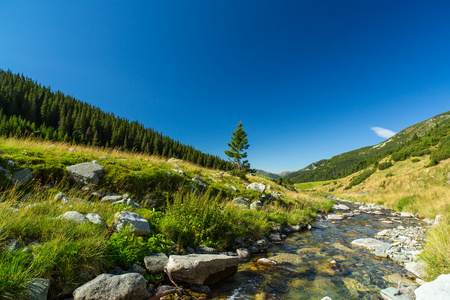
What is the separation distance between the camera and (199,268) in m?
3.93

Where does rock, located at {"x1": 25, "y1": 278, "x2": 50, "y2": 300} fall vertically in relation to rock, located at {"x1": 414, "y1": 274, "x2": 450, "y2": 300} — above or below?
below

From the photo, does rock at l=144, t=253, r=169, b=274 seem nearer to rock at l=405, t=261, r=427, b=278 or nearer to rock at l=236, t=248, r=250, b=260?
rock at l=236, t=248, r=250, b=260

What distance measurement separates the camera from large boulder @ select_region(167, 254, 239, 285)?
3.79m

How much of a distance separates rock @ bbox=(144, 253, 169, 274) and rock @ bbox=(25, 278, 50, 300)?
172 cm

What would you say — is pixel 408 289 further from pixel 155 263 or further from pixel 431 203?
pixel 431 203

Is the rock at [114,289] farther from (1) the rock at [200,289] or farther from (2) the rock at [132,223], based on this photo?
(2) the rock at [132,223]

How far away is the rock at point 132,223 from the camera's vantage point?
4.29 m

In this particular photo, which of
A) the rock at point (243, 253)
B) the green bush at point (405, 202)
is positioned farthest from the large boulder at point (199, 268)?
the green bush at point (405, 202)

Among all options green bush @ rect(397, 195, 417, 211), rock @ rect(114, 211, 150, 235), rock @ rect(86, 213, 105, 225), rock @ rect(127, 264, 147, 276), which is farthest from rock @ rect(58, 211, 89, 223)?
green bush @ rect(397, 195, 417, 211)

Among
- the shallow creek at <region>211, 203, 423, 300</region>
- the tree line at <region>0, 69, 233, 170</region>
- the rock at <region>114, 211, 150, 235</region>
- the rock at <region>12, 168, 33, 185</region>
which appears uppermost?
the tree line at <region>0, 69, 233, 170</region>

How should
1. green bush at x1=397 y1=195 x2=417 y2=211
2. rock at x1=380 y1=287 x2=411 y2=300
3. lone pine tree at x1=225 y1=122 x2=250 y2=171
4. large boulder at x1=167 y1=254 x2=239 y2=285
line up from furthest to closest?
lone pine tree at x1=225 y1=122 x2=250 y2=171 < green bush at x1=397 y1=195 x2=417 y2=211 < large boulder at x1=167 y1=254 x2=239 y2=285 < rock at x1=380 y1=287 x2=411 y2=300

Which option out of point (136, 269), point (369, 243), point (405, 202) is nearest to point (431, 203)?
point (405, 202)

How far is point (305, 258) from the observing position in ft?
20.1

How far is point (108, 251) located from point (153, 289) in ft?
4.05
